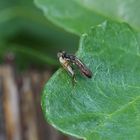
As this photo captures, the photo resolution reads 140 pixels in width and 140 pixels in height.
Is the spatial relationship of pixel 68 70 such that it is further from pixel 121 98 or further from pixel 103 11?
pixel 103 11

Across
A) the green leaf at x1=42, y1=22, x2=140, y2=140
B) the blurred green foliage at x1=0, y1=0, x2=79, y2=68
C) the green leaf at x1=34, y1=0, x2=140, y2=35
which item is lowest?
the green leaf at x1=42, y1=22, x2=140, y2=140

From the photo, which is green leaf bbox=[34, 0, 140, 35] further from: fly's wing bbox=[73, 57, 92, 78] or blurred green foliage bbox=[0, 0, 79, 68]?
blurred green foliage bbox=[0, 0, 79, 68]

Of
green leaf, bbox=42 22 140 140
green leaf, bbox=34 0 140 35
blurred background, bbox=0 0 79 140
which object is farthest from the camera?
blurred background, bbox=0 0 79 140

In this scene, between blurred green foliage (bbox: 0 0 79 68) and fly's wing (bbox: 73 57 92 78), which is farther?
blurred green foliage (bbox: 0 0 79 68)

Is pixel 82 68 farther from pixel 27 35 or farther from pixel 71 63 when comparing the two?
pixel 27 35

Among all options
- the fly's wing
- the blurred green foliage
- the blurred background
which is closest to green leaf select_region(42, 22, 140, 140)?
the fly's wing

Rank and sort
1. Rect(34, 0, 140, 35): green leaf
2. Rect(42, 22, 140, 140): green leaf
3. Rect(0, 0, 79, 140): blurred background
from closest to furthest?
Rect(42, 22, 140, 140): green leaf, Rect(34, 0, 140, 35): green leaf, Rect(0, 0, 79, 140): blurred background

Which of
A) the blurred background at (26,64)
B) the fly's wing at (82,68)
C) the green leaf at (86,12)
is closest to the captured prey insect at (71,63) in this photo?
the fly's wing at (82,68)

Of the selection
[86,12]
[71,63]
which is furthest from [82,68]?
[86,12]

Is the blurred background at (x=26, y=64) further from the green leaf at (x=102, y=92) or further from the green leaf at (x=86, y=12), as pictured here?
the green leaf at (x=102, y=92)
